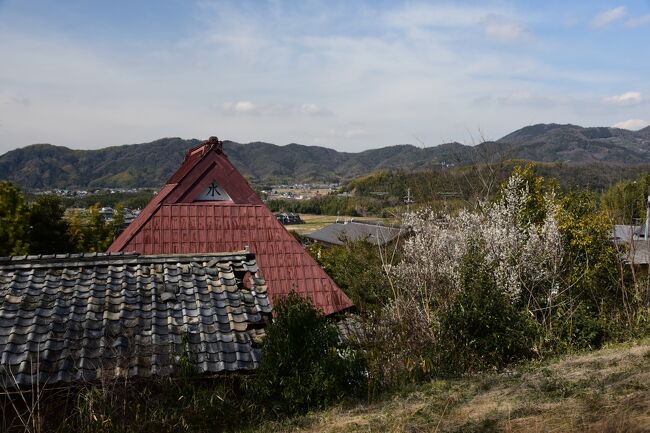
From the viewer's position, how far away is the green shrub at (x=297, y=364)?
5160mm

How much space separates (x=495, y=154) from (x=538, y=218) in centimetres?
508

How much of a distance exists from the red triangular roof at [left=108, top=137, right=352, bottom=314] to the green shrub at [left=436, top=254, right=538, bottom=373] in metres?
2.17

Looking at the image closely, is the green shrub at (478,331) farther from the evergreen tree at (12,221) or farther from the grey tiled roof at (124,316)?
the evergreen tree at (12,221)

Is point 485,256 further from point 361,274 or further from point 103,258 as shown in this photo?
point 103,258

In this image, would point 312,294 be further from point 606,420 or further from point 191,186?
point 606,420

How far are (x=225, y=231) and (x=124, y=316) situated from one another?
4.40 m

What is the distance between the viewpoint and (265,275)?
9281mm

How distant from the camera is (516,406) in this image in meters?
5.09

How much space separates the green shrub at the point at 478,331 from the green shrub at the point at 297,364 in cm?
279

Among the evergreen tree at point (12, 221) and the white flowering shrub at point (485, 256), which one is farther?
the evergreen tree at point (12, 221)

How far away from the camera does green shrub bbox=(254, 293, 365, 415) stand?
16.9 ft

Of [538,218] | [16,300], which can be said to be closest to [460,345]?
[16,300]

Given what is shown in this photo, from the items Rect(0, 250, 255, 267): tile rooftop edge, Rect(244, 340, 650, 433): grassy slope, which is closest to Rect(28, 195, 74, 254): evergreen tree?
Rect(0, 250, 255, 267): tile rooftop edge

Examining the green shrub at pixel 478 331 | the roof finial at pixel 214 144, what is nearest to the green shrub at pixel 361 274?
the green shrub at pixel 478 331
